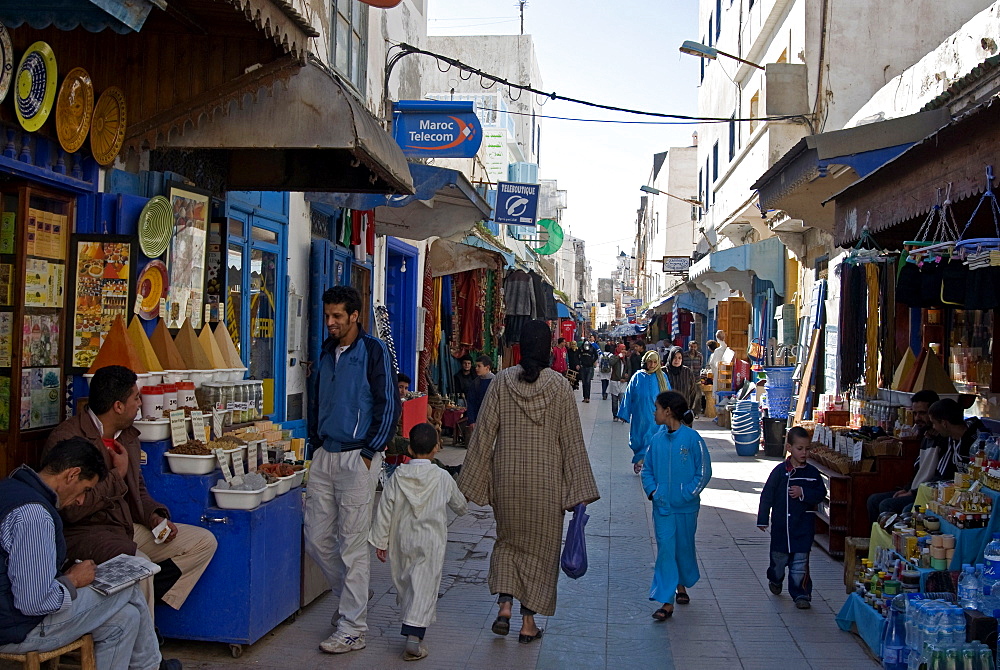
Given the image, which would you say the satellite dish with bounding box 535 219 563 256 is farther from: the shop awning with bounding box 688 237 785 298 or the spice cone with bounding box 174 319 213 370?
the spice cone with bounding box 174 319 213 370

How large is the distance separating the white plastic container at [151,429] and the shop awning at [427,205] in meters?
4.26

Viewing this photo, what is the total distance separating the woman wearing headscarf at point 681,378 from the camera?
11961mm

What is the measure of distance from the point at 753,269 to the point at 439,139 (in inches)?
336

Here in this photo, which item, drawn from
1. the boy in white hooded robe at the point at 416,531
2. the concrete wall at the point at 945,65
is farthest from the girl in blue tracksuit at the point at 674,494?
the concrete wall at the point at 945,65

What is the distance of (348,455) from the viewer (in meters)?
5.31

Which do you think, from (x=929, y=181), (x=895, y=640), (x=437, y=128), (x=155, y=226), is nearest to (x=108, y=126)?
(x=155, y=226)

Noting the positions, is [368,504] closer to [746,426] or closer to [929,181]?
[929,181]

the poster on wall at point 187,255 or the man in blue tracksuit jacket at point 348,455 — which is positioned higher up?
the poster on wall at point 187,255

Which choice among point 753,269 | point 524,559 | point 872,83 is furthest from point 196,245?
point 753,269

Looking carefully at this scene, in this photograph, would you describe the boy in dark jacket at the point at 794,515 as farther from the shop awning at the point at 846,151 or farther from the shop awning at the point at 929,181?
the shop awning at the point at 846,151

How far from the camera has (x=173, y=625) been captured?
5027mm

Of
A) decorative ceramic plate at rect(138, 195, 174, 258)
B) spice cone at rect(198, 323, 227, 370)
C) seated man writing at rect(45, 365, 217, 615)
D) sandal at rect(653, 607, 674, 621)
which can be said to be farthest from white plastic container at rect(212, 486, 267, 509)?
sandal at rect(653, 607, 674, 621)

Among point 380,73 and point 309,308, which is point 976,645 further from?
point 380,73

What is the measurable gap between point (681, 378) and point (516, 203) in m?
6.13
